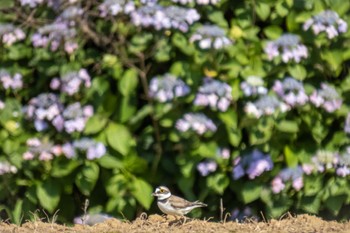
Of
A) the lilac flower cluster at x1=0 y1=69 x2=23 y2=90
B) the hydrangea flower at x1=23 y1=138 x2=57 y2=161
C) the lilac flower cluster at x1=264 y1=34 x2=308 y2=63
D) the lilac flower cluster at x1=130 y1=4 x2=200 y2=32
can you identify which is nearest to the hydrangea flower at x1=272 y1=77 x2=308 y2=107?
the lilac flower cluster at x1=264 y1=34 x2=308 y2=63

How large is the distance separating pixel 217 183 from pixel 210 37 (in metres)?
1.05

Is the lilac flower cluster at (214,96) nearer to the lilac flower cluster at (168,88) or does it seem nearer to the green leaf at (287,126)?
the lilac flower cluster at (168,88)

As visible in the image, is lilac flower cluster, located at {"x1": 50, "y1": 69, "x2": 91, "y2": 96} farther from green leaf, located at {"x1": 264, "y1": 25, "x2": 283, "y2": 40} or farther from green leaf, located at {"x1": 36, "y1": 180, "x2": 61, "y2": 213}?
green leaf, located at {"x1": 264, "y1": 25, "x2": 283, "y2": 40}

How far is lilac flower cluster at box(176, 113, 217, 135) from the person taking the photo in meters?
7.02

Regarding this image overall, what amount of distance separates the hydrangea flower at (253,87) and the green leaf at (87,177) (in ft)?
3.80

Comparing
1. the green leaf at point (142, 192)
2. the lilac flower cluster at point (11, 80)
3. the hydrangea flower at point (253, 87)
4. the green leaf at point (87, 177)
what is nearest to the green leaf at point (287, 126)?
the hydrangea flower at point (253, 87)

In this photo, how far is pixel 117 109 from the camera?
289 inches

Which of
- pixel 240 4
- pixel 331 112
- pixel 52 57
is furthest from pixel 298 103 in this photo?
pixel 52 57

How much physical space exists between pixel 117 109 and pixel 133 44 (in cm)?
49

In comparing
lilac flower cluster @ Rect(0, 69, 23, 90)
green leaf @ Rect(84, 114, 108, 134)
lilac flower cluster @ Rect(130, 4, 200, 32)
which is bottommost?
green leaf @ Rect(84, 114, 108, 134)

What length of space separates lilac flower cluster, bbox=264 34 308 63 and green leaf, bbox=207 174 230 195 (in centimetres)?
91

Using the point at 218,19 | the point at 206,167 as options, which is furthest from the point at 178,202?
the point at 218,19

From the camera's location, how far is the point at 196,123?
23.0 feet

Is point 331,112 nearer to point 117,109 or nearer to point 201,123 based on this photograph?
point 201,123
